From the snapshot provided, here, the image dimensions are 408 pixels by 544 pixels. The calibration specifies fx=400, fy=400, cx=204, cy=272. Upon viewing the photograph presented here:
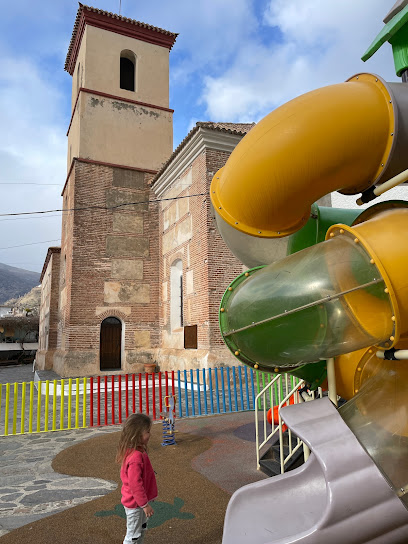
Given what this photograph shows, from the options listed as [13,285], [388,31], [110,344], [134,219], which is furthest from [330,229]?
[13,285]

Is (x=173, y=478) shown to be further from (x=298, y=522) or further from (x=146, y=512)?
(x=298, y=522)

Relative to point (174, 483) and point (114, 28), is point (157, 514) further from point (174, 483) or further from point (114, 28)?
point (114, 28)

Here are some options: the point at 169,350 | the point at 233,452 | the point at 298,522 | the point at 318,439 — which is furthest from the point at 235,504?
Answer: the point at 169,350

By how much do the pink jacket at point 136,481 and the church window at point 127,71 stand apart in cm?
1736

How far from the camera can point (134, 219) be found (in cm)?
1542

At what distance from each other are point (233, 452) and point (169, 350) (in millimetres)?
8210

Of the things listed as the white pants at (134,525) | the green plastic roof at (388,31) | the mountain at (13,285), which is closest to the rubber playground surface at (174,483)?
the white pants at (134,525)

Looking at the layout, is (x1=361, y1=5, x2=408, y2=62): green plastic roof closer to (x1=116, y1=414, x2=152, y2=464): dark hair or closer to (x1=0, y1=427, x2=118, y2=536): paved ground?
(x1=116, y1=414, x2=152, y2=464): dark hair

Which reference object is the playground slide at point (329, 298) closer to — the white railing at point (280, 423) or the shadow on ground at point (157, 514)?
the white railing at point (280, 423)

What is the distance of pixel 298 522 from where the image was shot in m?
1.69

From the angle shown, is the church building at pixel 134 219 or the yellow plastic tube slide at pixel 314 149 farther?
the church building at pixel 134 219

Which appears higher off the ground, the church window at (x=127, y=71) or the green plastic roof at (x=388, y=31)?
the church window at (x=127, y=71)

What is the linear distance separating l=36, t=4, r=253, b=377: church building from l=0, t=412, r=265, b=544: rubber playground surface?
4.61 metres

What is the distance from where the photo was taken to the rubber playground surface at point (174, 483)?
10.9ft
